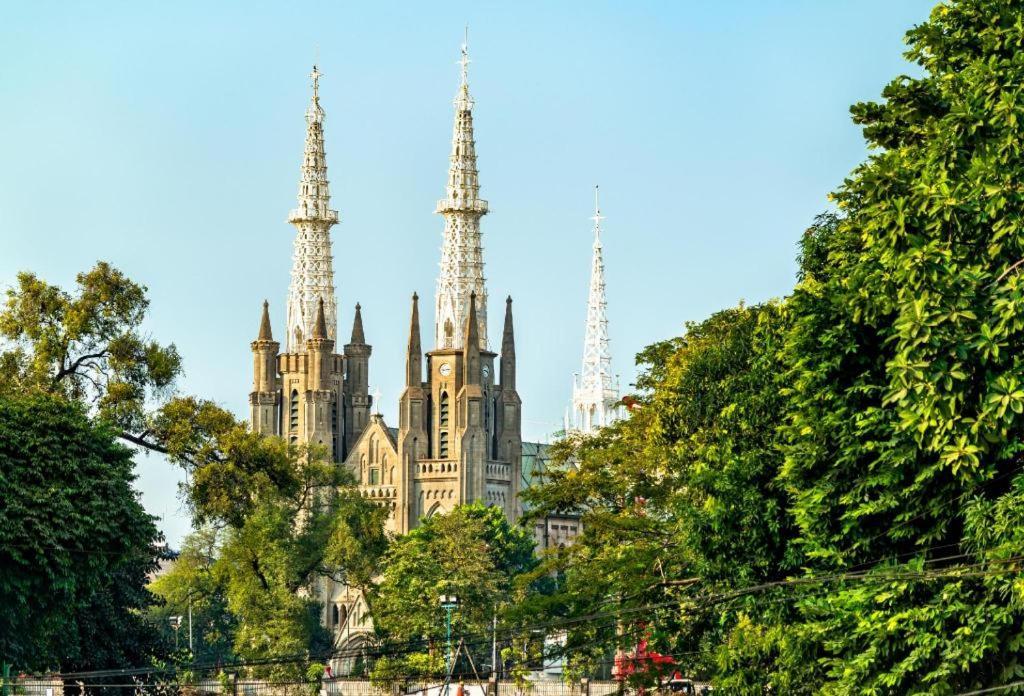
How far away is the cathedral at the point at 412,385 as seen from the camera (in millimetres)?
131500

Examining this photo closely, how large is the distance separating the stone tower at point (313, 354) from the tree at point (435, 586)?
33.4 m

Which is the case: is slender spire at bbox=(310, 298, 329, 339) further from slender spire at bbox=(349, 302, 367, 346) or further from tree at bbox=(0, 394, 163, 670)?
tree at bbox=(0, 394, 163, 670)

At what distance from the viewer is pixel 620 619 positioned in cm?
4281

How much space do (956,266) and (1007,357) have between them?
1410 millimetres

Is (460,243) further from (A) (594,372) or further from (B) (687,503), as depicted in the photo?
(B) (687,503)

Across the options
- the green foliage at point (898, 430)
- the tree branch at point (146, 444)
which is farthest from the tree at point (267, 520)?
the green foliage at point (898, 430)

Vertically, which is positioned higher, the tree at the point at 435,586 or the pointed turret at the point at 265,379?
the pointed turret at the point at 265,379

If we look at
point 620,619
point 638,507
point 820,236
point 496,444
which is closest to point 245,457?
point 638,507

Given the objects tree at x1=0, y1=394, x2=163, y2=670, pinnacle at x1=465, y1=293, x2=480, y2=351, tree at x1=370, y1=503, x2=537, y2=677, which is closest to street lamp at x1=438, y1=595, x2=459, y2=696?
tree at x1=370, y1=503, x2=537, y2=677

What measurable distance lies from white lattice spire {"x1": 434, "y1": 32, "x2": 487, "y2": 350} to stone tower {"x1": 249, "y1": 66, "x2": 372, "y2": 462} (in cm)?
787

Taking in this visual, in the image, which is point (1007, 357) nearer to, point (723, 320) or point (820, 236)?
point (820, 236)

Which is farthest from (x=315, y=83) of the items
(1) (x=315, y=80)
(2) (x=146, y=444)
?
(2) (x=146, y=444)

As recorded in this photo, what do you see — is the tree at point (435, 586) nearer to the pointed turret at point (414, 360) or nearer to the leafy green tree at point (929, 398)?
the pointed turret at point (414, 360)

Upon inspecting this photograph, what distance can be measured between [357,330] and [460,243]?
10.2 metres
